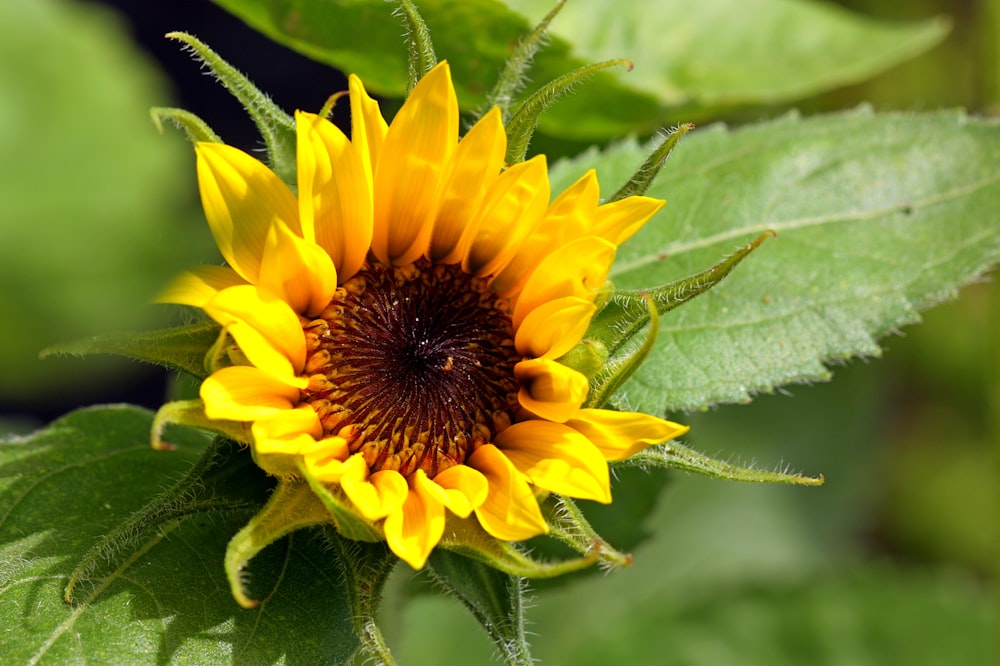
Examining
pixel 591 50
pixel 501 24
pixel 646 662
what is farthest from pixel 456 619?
pixel 501 24

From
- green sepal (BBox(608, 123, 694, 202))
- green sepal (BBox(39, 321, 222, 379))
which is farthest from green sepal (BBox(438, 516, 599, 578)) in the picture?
green sepal (BBox(608, 123, 694, 202))

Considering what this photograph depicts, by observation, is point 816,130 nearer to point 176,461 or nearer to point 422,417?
point 422,417

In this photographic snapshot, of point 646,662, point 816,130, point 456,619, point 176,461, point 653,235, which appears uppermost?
point 816,130

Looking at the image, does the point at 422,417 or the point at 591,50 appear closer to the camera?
the point at 422,417

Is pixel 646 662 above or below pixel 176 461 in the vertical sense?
below

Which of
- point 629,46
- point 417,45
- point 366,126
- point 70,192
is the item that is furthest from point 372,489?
point 70,192

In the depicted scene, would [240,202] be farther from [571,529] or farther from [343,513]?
[571,529]

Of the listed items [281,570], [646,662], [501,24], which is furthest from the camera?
[646,662]
